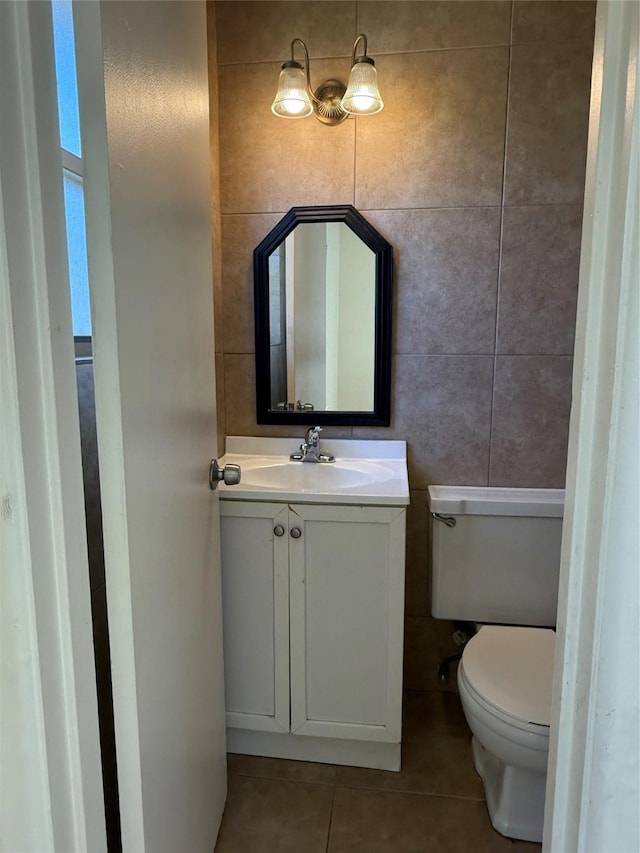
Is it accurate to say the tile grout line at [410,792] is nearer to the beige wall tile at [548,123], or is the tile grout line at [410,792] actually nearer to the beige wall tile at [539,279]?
the beige wall tile at [539,279]

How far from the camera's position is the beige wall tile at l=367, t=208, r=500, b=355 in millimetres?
1804

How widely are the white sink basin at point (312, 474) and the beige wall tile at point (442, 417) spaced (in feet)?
0.46

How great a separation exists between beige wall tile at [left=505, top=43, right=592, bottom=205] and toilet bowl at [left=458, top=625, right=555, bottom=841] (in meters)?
1.36

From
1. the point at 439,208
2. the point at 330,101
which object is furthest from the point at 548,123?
the point at 330,101

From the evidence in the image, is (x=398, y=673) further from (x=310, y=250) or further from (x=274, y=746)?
(x=310, y=250)

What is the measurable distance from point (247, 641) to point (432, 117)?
1727 mm

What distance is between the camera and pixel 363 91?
1628mm

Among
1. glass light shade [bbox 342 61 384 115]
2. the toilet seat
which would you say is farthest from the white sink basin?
glass light shade [bbox 342 61 384 115]

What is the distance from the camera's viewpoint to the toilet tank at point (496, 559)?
5.68 feet

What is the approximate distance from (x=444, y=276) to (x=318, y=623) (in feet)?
3.83

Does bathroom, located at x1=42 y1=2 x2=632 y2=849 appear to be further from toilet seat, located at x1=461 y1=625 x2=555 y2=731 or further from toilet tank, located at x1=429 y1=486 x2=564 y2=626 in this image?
toilet seat, located at x1=461 y1=625 x2=555 y2=731

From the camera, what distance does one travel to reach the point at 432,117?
69.4 inches

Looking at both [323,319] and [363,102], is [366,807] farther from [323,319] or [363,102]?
[363,102]

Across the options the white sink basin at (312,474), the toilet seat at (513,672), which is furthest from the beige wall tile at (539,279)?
the toilet seat at (513,672)
